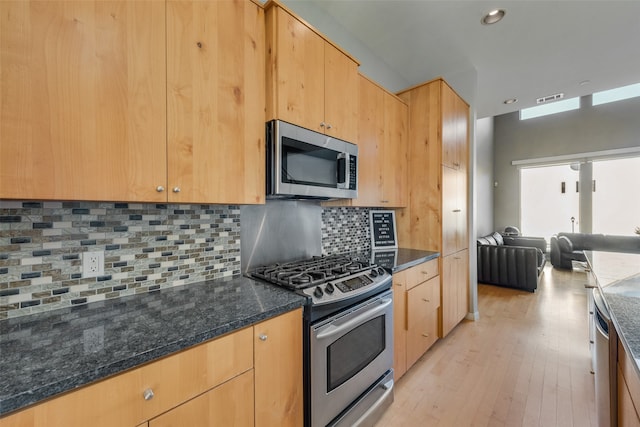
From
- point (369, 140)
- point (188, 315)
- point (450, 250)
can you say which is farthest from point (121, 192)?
point (450, 250)

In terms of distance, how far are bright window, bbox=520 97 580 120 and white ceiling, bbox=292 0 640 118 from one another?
3.48 meters

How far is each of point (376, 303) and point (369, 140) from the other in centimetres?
129

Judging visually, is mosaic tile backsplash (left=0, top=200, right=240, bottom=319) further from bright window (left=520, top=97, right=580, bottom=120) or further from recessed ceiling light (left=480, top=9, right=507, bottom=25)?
bright window (left=520, top=97, right=580, bottom=120)

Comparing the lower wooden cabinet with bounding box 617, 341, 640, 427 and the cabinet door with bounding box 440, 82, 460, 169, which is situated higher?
the cabinet door with bounding box 440, 82, 460, 169

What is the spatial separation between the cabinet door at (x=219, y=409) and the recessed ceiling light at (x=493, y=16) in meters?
3.07

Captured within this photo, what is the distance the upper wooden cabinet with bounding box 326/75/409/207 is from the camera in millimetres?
2115

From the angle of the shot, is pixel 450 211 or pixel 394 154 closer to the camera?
pixel 394 154

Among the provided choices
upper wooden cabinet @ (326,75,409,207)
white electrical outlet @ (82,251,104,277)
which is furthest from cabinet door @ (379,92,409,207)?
white electrical outlet @ (82,251,104,277)

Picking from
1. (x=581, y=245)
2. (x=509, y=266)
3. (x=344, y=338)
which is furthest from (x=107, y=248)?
(x=581, y=245)

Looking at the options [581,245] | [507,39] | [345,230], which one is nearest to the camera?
[345,230]

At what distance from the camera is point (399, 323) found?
1.90 metres

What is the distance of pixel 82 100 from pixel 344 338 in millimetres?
1455

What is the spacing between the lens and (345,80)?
1.85 meters

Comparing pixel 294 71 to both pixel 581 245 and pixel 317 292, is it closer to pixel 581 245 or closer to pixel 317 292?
pixel 317 292
